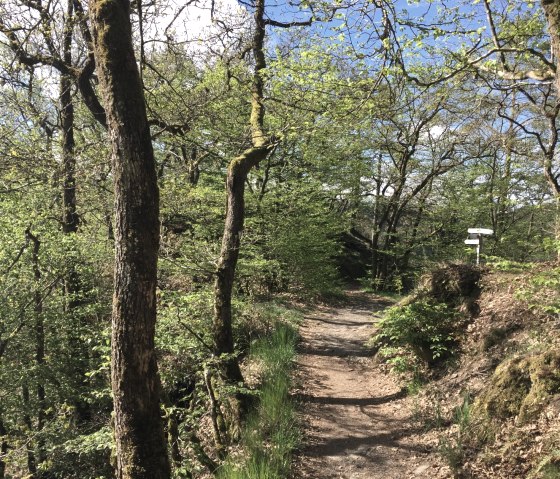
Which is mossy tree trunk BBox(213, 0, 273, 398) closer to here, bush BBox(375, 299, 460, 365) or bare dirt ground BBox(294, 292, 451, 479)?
bare dirt ground BBox(294, 292, 451, 479)

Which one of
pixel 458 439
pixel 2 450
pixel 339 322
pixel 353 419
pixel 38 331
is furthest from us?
pixel 339 322

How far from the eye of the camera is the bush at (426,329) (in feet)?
21.4

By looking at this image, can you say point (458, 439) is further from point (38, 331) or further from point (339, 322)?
point (38, 331)

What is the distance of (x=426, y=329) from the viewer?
6574 mm

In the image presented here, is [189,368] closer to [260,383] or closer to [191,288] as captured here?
[260,383]

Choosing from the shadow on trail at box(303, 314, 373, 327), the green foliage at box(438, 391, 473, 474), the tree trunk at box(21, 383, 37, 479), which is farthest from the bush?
the tree trunk at box(21, 383, 37, 479)

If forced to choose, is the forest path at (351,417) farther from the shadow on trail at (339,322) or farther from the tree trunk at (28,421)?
the tree trunk at (28,421)

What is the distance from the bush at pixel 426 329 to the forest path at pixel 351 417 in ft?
2.49

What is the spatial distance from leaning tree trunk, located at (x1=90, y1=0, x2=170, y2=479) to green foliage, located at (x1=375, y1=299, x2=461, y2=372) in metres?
4.30

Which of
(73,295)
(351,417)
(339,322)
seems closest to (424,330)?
(351,417)

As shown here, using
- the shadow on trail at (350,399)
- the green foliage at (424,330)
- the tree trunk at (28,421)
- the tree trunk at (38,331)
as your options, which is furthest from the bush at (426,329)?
the tree trunk at (28,421)

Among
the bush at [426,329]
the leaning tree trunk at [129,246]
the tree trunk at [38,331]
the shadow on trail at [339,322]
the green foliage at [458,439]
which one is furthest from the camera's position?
the shadow on trail at [339,322]

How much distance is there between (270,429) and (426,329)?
295 cm

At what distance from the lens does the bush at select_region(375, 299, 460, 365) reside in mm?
6516
